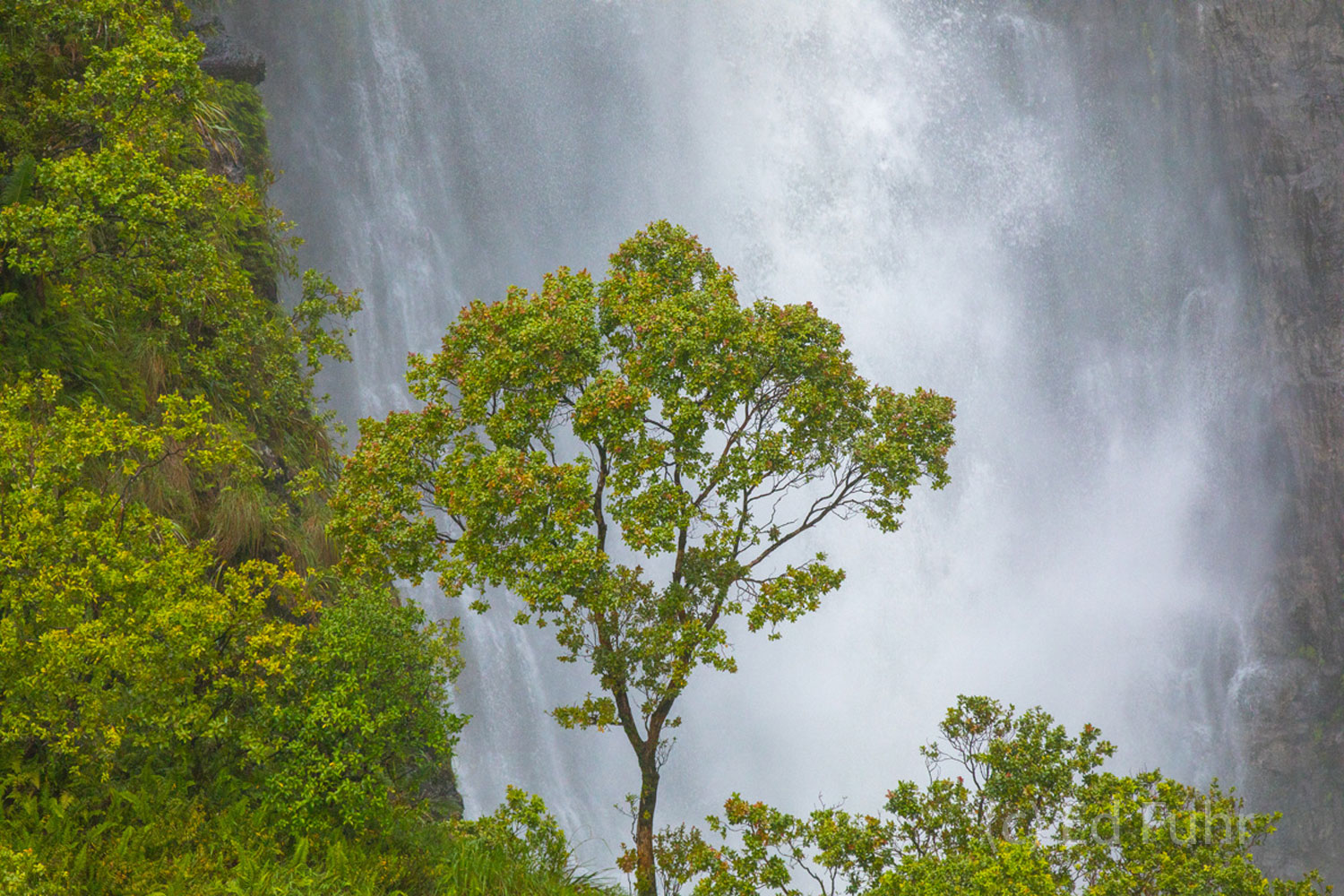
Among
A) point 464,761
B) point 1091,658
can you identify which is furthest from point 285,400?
point 1091,658

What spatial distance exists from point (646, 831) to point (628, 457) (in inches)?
174

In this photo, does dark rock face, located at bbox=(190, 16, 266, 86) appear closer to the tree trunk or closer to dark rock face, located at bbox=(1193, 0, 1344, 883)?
the tree trunk

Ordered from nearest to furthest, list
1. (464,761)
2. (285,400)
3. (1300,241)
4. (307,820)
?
(307,820), (285,400), (464,761), (1300,241)

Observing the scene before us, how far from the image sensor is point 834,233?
4516 centimetres

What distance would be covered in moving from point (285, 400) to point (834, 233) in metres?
32.5

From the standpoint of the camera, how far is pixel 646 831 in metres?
12.1

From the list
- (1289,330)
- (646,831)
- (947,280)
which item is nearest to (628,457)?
(646,831)

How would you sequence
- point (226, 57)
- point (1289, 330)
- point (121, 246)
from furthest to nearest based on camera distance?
1. point (1289, 330)
2. point (226, 57)
3. point (121, 246)

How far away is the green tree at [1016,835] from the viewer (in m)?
9.42

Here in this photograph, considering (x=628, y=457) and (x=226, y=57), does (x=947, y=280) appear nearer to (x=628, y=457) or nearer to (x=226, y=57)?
(x=226, y=57)

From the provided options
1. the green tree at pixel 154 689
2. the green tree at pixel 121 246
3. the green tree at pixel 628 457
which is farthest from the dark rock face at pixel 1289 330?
the green tree at pixel 154 689

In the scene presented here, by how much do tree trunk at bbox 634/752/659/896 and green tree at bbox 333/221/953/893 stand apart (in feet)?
0.09

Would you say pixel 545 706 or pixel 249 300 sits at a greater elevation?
pixel 545 706

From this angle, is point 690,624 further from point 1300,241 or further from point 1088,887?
point 1300,241
